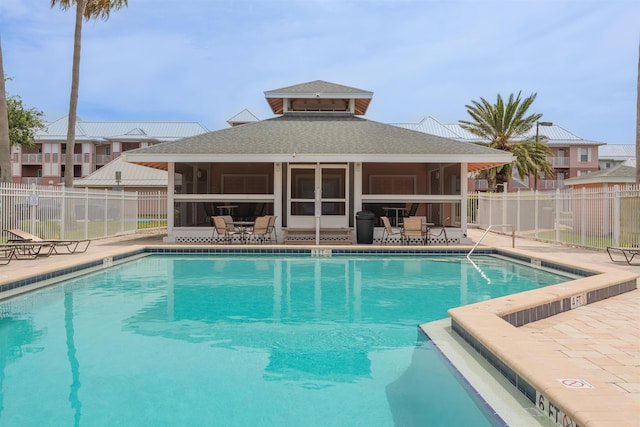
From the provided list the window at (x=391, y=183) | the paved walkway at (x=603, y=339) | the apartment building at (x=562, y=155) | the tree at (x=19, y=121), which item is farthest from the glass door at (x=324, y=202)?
the apartment building at (x=562, y=155)

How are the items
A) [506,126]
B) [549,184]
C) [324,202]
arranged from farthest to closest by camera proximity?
[549,184], [506,126], [324,202]

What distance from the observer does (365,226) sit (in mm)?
16828

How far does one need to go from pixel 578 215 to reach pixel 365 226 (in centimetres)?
682

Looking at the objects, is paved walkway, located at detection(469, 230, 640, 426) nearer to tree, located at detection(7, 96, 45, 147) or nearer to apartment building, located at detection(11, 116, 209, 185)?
tree, located at detection(7, 96, 45, 147)

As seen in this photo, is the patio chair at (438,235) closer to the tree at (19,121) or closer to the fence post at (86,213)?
the fence post at (86,213)

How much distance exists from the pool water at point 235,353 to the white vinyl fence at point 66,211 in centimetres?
501

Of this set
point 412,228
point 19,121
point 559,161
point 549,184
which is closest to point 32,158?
point 19,121

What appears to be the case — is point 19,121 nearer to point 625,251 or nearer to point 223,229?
point 223,229

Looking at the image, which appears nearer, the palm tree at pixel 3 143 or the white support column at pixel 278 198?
the palm tree at pixel 3 143

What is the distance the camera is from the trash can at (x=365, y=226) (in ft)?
55.0

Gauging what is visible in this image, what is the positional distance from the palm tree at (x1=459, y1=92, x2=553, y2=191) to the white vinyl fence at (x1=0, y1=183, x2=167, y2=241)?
22912 millimetres

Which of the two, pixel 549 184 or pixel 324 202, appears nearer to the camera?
pixel 324 202

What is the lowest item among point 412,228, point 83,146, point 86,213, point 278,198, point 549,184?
point 412,228

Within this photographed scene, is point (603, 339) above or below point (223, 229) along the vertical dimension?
below
